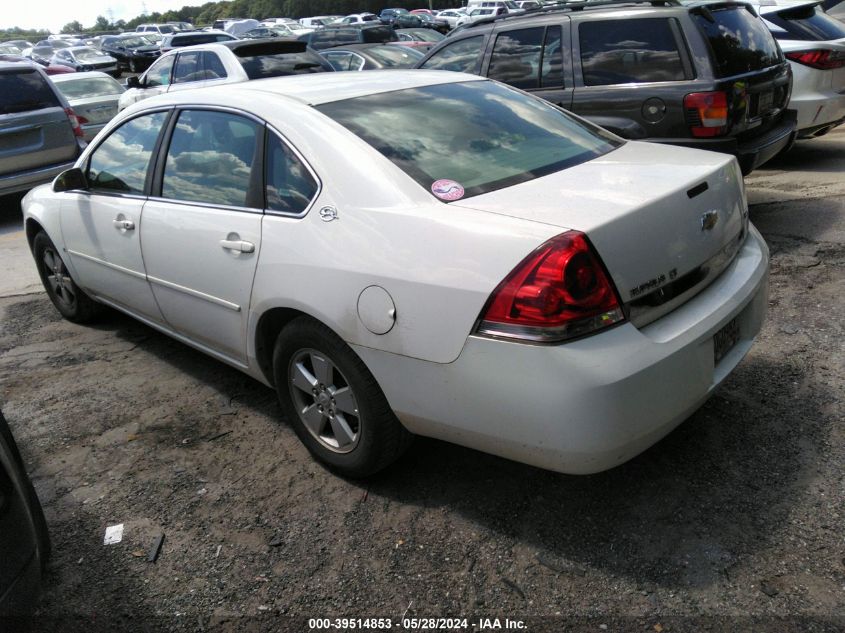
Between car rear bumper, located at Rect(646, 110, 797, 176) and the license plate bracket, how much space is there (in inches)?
115

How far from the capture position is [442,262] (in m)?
2.48

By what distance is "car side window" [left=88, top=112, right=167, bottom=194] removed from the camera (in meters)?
3.97

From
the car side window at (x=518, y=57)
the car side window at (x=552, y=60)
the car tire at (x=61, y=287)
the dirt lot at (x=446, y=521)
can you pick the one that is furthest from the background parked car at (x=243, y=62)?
the dirt lot at (x=446, y=521)

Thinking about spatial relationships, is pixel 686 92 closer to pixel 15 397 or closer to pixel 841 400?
pixel 841 400

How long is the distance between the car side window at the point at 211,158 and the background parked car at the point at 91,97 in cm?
810

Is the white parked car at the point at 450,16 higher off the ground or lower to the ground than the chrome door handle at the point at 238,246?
lower

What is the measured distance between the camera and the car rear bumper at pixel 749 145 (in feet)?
17.6

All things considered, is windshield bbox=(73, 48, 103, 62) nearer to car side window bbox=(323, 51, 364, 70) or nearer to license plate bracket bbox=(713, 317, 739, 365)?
car side window bbox=(323, 51, 364, 70)

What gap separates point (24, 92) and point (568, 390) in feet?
28.6

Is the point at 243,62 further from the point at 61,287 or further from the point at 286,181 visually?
the point at 286,181

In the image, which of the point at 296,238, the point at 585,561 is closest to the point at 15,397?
the point at 296,238

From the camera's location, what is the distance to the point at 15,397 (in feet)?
13.7

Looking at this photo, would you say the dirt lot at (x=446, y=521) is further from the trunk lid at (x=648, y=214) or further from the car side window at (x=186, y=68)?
the car side window at (x=186, y=68)

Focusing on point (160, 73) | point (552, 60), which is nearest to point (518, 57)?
point (552, 60)
